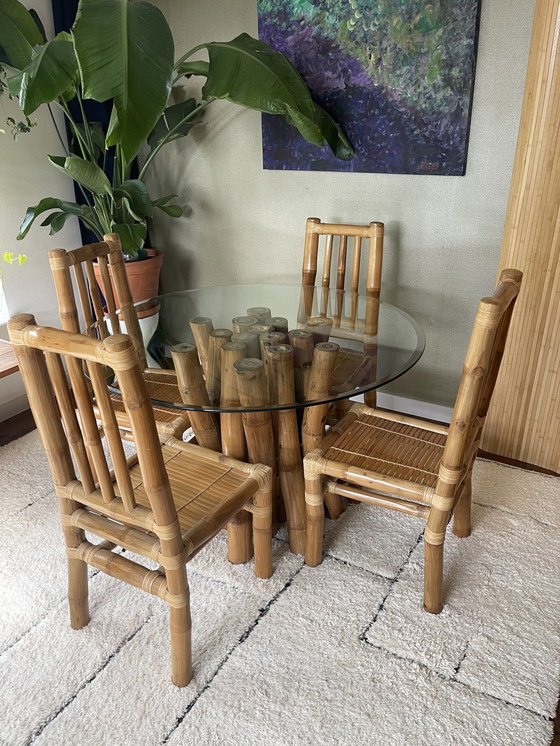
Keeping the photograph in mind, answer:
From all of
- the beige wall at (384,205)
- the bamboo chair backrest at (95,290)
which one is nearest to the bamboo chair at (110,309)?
the bamboo chair backrest at (95,290)

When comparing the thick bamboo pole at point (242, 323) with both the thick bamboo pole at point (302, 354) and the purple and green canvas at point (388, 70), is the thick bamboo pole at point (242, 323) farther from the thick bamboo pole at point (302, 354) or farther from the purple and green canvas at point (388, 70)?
the purple and green canvas at point (388, 70)

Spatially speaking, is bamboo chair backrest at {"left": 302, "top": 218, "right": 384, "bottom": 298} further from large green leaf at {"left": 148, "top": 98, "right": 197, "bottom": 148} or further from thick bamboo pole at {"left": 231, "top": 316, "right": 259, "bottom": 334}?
large green leaf at {"left": 148, "top": 98, "right": 197, "bottom": 148}

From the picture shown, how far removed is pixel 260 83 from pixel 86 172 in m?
0.83

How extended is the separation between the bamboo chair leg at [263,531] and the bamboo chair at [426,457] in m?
0.14

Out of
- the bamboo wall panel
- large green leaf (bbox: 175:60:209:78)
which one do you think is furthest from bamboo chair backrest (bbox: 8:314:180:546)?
large green leaf (bbox: 175:60:209:78)

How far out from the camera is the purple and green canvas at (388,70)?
2354 mm

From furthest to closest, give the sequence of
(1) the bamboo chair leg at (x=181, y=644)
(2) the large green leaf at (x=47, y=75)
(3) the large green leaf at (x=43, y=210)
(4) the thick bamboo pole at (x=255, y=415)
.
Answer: (3) the large green leaf at (x=43, y=210)
(2) the large green leaf at (x=47, y=75)
(4) the thick bamboo pole at (x=255, y=415)
(1) the bamboo chair leg at (x=181, y=644)

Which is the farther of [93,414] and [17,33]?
[17,33]

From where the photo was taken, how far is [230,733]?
146cm

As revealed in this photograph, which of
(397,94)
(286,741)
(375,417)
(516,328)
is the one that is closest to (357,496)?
(375,417)

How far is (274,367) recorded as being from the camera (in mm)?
1664

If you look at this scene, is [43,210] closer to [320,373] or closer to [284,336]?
[284,336]

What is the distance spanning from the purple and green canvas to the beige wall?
0.21 ft

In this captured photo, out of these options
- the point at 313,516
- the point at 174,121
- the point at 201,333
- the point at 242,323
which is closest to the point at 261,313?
the point at 242,323
